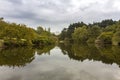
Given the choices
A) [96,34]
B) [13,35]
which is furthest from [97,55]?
[96,34]

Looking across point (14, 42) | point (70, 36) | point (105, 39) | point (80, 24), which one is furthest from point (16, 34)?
point (80, 24)

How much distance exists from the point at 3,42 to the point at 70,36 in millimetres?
80183

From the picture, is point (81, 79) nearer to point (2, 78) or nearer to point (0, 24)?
point (2, 78)

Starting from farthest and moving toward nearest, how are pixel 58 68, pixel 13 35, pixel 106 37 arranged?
pixel 106 37, pixel 13 35, pixel 58 68

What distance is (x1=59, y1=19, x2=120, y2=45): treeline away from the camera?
225ft

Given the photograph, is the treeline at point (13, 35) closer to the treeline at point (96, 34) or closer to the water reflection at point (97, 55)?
the water reflection at point (97, 55)

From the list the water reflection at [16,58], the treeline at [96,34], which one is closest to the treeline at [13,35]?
the water reflection at [16,58]

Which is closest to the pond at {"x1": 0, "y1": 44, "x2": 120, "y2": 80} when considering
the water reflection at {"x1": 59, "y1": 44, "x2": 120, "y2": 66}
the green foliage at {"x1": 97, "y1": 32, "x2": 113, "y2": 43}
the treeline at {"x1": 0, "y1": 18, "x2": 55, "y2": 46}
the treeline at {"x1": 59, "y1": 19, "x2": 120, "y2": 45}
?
the water reflection at {"x1": 59, "y1": 44, "x2": 120, "y2": 66}

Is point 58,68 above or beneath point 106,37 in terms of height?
beneath

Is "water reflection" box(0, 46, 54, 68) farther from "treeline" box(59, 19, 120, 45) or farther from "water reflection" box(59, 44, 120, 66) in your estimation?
"treeline" box(59, 19, 120, 45)

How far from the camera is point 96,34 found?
3767 inches

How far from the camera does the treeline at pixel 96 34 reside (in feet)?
225

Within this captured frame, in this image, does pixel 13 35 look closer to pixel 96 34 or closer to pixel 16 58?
pixel 16 58

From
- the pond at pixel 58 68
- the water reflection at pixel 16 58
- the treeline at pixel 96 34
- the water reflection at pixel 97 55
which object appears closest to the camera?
the pond at pixel 58 68
